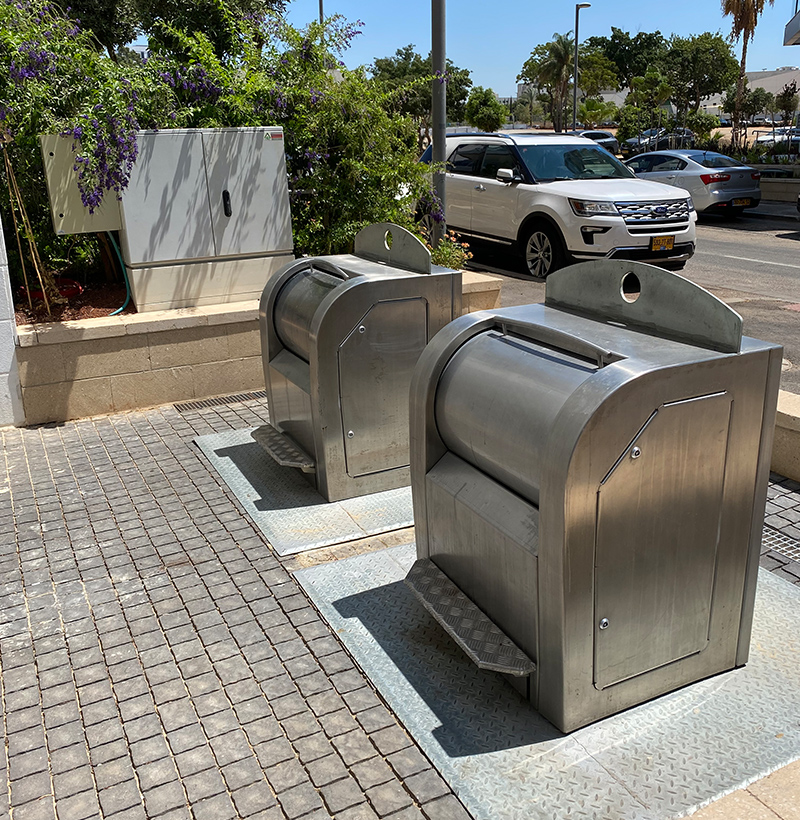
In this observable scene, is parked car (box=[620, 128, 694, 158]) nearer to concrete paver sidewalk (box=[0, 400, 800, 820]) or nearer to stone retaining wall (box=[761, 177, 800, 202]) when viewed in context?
stone retaining wall (box=[761, 177, 800, 202])

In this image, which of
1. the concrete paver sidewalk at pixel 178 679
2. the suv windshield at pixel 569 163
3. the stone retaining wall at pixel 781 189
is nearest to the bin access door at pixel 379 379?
the concrete paver sidewalk at pixel 178 679

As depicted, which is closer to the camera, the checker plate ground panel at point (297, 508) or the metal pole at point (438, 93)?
the checker plate ground panel at point (297, 508)

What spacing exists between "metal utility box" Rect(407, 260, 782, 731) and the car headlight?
7914 mm

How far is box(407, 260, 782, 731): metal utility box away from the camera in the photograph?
254cm

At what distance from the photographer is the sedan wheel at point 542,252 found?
37.4 ft

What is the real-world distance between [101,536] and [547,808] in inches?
114

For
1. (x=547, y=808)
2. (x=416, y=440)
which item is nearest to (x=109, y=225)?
(x=416, y=440)

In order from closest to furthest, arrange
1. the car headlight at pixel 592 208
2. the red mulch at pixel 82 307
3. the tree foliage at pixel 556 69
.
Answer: the red mulch at pixel 82 307 < the car headlight at pixel 592 208 < the tree foliage at pixel 556 69

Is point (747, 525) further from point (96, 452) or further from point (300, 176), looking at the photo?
point (300, 176)

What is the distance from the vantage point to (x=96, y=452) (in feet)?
18.5

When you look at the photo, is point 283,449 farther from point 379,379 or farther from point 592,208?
point 592,208

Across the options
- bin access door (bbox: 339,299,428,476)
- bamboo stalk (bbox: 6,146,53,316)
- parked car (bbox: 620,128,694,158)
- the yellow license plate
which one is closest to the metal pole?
the yellow license plate

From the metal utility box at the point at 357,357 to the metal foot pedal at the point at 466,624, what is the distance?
134cm

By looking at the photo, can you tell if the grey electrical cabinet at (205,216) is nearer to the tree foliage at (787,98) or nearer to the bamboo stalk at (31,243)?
the bamboo stalk at (31,243)
